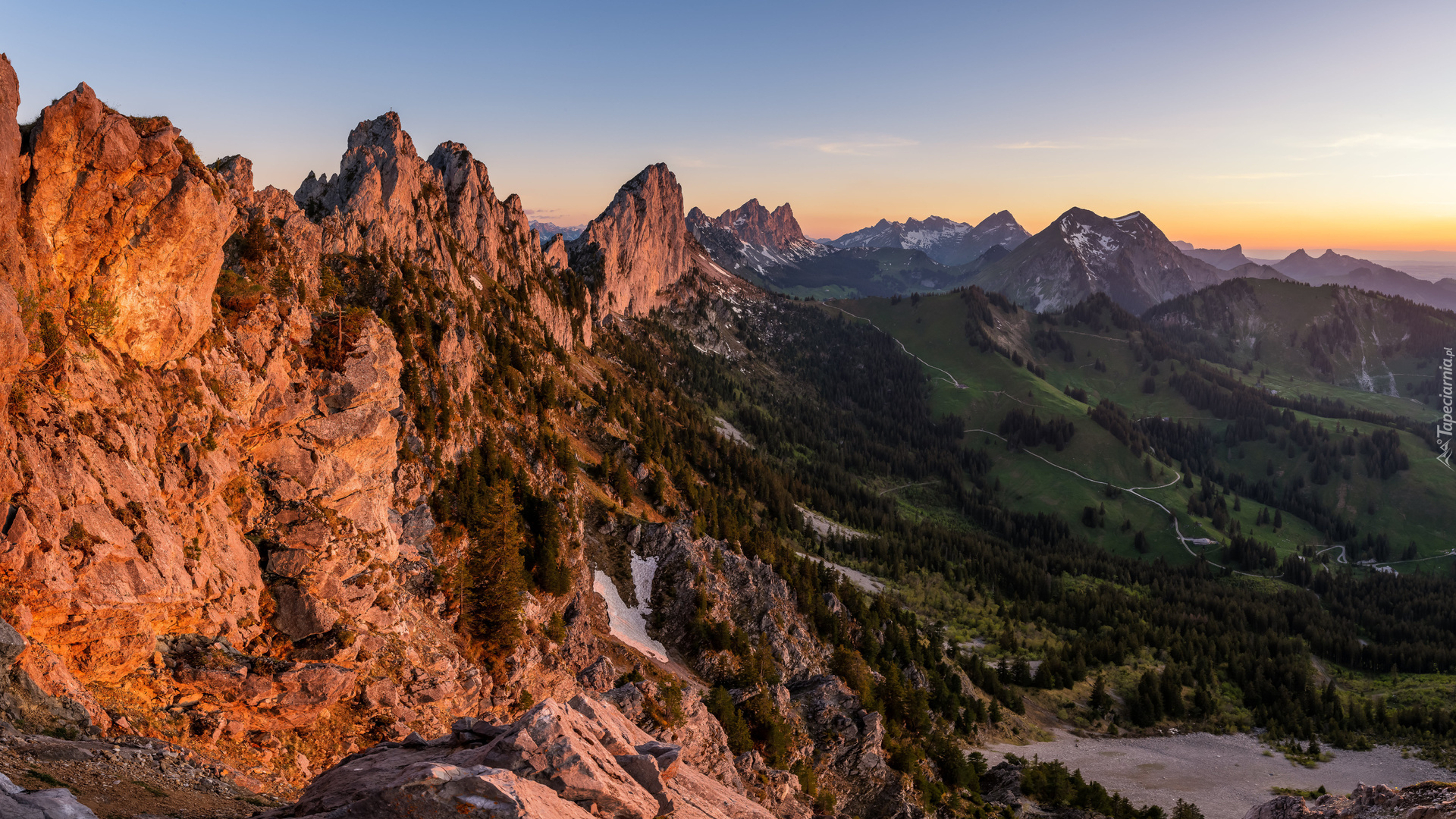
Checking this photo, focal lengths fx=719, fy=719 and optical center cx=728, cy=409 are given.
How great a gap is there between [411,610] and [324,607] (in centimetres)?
997

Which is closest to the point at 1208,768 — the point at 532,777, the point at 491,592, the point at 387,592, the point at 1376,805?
the point at 1376,805

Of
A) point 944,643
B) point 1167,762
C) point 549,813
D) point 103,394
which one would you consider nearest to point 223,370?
A: point 103,394

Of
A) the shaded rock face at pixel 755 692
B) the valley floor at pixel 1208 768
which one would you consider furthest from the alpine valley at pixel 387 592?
the valley floor at pixel 1208 768

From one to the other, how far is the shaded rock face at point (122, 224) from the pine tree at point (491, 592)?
24.1 m

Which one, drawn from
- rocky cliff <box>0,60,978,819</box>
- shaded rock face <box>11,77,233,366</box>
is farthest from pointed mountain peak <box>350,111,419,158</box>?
shaded rock face <box>11,77,233,366</box>

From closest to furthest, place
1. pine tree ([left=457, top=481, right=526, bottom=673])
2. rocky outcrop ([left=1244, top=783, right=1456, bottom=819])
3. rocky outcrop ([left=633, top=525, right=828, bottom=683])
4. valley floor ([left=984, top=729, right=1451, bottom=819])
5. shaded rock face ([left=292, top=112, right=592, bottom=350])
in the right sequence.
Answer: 1. rocky outcrop ([left=1244, top=783, right=1456, bottom=819])
2. pine tree ([left=457, top=481, right=526, bottom=673])
3. rocky outcrop ([left=633, top=525, right=828, bottom=683])
4. valley floor ([left=984, top=729, right=1451, bottom=819])
5. shaded rock face ([left=292, top=112, right=592, bottom=350])

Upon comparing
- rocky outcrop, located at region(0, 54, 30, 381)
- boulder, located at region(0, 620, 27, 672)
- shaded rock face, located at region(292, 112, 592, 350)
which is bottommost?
boulder, located at region(0, 620, 27, 672)

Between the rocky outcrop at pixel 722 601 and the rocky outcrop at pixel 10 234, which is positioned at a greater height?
the rocky outcrop at pixel 10 234

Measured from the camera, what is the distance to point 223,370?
36000 millimetres

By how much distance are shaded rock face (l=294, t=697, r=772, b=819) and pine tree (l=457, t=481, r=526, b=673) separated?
1059 inches

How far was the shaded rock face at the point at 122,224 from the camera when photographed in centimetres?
2722

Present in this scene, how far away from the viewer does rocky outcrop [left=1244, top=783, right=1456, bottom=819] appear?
23.9m

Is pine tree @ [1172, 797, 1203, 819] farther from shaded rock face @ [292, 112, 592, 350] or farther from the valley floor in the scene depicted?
shaded rock face @ [292, 112, 592, 350]

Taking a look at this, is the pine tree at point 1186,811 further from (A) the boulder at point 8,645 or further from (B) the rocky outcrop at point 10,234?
(B) the rocky outcrop at point 10,234
